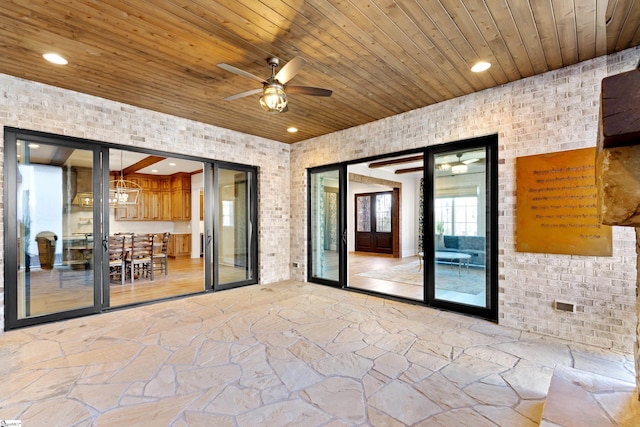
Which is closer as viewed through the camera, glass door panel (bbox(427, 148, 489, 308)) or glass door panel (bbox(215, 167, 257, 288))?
glass door panel (bbox(427, 148, 489, 308))

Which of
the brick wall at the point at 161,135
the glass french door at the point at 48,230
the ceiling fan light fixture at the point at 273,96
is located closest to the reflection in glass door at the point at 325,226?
the brick wall at the point at 161,135

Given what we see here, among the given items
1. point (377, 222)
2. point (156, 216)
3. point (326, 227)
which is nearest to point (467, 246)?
point (326, 227)

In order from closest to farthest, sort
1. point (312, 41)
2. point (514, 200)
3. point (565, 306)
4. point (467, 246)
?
1. point (312, 41)
2. point (565, 306)
3. point (514, 200)
4. point (467, 246)

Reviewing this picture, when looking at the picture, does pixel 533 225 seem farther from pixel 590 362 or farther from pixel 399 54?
pixel 399 54

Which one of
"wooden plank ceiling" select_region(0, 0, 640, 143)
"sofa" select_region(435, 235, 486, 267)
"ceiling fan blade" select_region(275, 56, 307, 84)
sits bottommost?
"sofa" select_region(435, 235, 486, 267)

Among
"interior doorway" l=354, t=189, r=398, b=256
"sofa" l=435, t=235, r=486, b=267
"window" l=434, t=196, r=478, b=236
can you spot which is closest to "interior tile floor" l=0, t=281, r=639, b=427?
"sofa" l=435, t=235, r=486, b=267

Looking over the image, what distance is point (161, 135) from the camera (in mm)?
4555

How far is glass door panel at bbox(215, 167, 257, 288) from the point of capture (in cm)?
534

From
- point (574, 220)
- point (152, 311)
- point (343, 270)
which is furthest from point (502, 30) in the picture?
point (152, 311)

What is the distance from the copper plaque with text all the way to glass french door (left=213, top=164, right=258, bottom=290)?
430 centimetres

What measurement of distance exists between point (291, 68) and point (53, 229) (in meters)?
3.66

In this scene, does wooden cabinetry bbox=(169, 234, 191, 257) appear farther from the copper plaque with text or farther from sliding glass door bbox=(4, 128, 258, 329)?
the copper plaque with text

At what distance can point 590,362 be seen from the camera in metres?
2.65

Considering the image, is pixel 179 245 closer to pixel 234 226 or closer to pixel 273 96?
pixel 234 226
